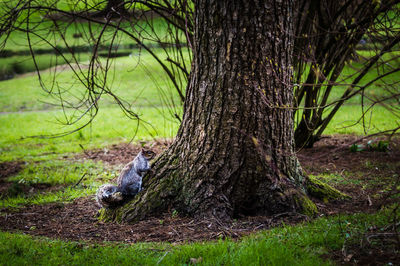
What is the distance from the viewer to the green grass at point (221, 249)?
2816 millimetres

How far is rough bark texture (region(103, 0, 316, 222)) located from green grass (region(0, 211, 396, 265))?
0.59m

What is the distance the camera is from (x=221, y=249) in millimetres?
2984

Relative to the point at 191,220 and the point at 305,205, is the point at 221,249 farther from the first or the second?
the point at 305,205

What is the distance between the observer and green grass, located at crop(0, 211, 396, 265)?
2.82 metres

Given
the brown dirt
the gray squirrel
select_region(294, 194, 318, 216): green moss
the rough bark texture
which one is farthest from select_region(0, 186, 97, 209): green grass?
select_region(294, 194, 318, 216): green moss

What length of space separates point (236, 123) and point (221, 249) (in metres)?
1.40

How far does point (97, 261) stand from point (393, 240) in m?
2.49

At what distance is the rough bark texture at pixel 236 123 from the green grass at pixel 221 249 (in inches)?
23.4

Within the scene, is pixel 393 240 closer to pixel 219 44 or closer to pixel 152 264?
pixel 152 264

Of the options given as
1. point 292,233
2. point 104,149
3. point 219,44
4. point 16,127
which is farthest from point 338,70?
point 16,127

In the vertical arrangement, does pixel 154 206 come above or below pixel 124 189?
below

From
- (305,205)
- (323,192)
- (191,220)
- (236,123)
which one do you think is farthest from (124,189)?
(323,192)

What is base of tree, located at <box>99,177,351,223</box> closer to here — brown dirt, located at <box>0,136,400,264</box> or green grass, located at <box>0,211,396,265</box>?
brown dirt, located at <box>0,136,400,264</box>

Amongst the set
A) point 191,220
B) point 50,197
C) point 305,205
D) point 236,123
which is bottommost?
point 50,197
